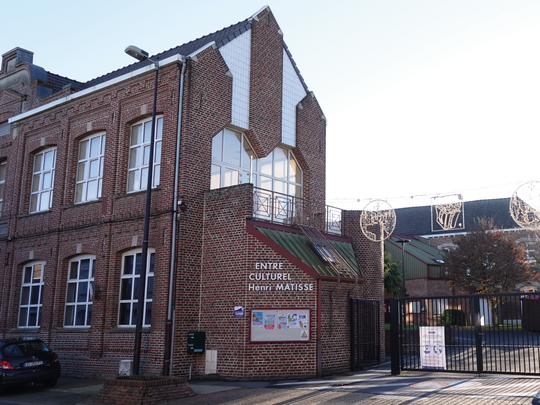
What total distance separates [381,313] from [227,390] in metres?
8.18

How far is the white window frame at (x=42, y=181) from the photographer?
2225 cm

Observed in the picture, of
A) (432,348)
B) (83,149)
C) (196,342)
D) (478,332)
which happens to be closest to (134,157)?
(83,149)

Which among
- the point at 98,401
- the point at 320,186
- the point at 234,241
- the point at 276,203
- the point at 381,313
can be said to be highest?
the point at 320,186

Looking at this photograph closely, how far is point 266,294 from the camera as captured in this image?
16.1 m

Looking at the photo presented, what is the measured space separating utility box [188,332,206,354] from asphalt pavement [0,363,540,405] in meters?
0.99

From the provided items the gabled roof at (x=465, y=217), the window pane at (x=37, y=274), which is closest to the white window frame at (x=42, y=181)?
the window pane at (x=37, y=274)

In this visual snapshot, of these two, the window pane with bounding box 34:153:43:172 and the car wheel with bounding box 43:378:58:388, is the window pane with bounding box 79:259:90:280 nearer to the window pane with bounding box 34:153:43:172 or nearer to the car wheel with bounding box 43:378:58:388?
the car wheel with bounding box 43:378:58:388

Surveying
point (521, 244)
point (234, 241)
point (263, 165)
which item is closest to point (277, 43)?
point (263, 165)

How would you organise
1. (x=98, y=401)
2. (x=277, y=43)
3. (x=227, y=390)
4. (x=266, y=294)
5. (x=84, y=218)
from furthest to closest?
(x=277, y=43)
(x=84, y=218)
(x=266, y=294)
(x=227, y=390)
(x=98, y=401)

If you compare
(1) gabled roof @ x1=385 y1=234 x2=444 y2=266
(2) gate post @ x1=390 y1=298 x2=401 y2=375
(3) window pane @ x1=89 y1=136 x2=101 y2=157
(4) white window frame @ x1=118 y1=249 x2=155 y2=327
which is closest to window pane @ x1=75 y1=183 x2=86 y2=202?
(3) window pane @ x1=89 y1=136 x2=101 y2=157

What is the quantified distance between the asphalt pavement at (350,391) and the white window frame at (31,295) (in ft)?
18.5

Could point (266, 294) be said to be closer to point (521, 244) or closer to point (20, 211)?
point (20, 211)

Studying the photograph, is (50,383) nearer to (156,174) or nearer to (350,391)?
(156,174)

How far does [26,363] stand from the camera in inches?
586
